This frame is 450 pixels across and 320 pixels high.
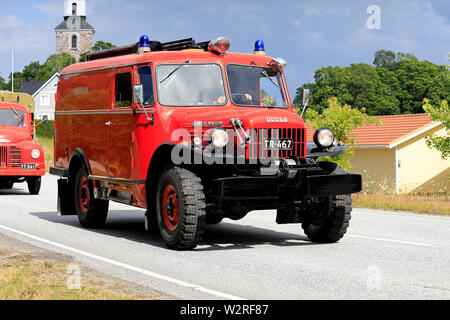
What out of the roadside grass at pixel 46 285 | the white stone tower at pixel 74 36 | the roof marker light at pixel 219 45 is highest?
the white stone tower at pixel 74 36

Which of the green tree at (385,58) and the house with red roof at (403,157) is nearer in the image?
the house with red roof at (403,157)

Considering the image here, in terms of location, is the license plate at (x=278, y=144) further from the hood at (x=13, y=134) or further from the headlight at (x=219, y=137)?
the hood at (x=13, y=134)

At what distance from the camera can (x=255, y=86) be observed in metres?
11.0

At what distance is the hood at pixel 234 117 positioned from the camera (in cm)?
988

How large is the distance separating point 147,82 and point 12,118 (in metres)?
11.9

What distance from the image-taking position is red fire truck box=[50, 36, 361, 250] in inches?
377

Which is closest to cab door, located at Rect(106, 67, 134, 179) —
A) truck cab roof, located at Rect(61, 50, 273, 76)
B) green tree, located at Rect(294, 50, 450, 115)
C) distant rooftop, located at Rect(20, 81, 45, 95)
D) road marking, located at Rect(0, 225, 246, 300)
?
truck cab roof, located at Rect(61, 50, 273, 76)

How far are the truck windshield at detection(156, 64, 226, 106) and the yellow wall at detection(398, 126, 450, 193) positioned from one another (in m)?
35.1

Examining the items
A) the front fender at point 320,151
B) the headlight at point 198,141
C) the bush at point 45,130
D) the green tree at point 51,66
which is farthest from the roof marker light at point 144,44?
the green tree at point 51,66

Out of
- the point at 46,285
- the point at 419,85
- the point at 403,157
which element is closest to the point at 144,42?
the point at 46,285

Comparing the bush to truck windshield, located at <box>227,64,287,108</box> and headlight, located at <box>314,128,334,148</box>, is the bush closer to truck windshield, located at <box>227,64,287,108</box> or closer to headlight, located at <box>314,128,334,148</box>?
truck windshield, located at <box>227,64,287,108</box>

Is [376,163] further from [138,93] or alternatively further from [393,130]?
[138,93]

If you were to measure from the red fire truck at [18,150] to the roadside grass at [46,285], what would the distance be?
488 inches

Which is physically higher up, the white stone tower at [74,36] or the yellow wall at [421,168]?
the white stone tower at [74,36]
